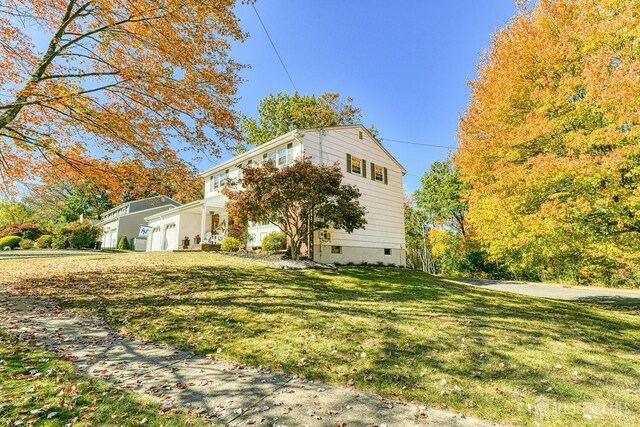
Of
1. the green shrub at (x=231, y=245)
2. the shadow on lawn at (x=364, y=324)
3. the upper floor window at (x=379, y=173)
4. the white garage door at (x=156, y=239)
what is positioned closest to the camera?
the shadow on lawn at (x=364, y=324)

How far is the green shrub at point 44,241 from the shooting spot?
25.8 metres

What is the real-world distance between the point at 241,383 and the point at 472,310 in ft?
21.4

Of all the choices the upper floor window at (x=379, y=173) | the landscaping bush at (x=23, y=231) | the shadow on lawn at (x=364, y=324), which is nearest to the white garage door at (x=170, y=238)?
the landscaping bush at (x=23, y=231)

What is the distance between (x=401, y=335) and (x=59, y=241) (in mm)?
31206

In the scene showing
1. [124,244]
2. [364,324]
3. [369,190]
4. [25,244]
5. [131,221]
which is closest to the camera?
[364,324]

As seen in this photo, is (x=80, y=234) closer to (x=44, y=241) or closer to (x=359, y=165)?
(x=44, y=241)

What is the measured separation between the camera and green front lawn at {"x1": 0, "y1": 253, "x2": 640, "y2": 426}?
386 cm

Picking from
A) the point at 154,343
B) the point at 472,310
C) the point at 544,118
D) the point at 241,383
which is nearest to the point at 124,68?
the point at 154,343

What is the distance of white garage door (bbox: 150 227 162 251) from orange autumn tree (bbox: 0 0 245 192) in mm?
18338

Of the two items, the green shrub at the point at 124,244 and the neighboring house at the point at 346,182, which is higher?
the neighboring house at the point at 346,182

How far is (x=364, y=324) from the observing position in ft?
20.9

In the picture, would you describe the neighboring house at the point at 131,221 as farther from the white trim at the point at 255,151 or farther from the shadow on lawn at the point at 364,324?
the shadow on lawn at the point at 364,324

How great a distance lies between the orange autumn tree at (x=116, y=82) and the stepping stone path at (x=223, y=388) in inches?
234

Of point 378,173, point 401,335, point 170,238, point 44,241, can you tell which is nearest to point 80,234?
point 44,241
